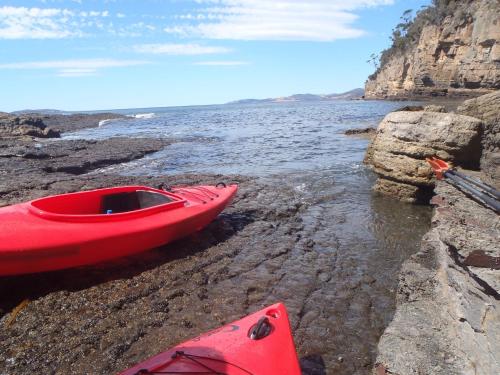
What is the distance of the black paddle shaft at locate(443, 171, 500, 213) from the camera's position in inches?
159

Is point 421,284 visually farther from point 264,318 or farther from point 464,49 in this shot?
point 464,49

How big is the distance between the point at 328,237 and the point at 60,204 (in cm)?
405

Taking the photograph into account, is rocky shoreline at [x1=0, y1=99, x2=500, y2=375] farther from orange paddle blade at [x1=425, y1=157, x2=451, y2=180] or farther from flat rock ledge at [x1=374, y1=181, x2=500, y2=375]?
orange paddle blade at [x1=425, y1=157, x2=451, y2=180]

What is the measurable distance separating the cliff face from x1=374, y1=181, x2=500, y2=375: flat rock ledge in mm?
39730

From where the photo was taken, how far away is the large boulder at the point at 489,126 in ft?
18.3

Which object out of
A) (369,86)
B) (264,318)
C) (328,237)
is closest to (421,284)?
(264,318)

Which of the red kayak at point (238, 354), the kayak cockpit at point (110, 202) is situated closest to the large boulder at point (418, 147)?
the kayak cockpit at point (110, 202)

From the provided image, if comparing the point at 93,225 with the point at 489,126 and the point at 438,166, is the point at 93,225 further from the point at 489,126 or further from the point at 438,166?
the point at 489,126

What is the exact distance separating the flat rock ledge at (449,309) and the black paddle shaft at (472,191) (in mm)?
298

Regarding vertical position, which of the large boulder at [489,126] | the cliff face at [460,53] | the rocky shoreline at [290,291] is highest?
the cliff face at [460,53]

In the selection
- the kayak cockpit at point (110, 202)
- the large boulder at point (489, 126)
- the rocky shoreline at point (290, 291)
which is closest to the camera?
the rocky shoreline at point (290, 291)

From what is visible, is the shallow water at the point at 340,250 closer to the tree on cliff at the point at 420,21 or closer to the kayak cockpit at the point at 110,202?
the kayak cockpit at the point at 110,202

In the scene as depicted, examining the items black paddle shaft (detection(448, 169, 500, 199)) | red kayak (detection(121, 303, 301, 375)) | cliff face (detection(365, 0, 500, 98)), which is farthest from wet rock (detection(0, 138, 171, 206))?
cliff face (detection(365, 0, 500, 98))

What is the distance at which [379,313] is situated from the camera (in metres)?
3.86
